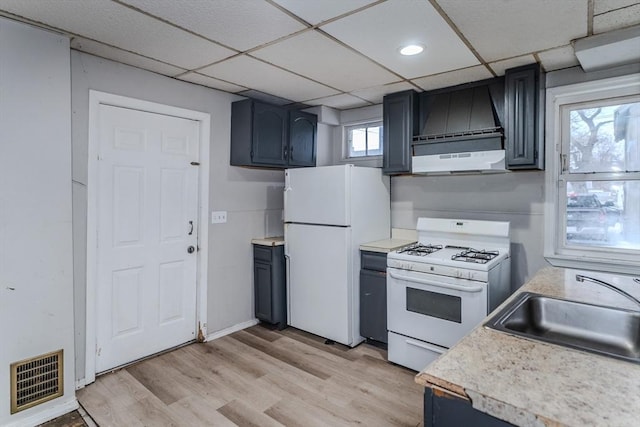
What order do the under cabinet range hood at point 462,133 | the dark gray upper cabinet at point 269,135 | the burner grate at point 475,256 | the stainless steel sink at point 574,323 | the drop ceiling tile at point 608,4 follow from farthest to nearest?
the dark gray upper cabinet at point 269,135 → the under cabinet range hood at point 462,133 → the burner grate at point 475,256 → the drop ceiling tile at point 608,4 → the stainless steel sink at point 574,323

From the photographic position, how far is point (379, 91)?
10.7ft

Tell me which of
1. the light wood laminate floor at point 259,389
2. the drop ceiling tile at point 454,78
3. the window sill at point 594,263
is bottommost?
the light wood laminate floor at point 259,389

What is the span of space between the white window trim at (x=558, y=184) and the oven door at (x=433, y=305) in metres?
0.86

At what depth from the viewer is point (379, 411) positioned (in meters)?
2.23

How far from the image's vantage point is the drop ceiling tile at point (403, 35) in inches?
72.7

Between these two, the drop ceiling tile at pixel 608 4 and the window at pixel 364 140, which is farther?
the window at pixel 364 140

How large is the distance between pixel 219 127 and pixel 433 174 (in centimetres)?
203

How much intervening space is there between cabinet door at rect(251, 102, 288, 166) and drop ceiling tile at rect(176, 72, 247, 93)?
0.78ft

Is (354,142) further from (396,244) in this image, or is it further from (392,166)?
(396,244)

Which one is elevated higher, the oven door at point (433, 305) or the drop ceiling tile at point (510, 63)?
the drop ceiling tile at point (510, 63)

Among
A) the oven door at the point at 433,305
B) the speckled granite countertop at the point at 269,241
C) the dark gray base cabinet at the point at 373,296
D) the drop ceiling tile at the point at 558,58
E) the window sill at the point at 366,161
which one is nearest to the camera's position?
the drop ceiling tile at the point at 558,58

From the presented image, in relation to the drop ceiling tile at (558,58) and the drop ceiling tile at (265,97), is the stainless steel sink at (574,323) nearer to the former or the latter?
the drop ceiling tile at (558,58)

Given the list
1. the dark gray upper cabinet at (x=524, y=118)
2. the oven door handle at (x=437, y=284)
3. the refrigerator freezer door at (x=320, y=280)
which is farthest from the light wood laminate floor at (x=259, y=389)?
the dark gray upper cabinet at (x=524, y=118)

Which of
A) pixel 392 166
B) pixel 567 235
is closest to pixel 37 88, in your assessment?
pixel 392 166
